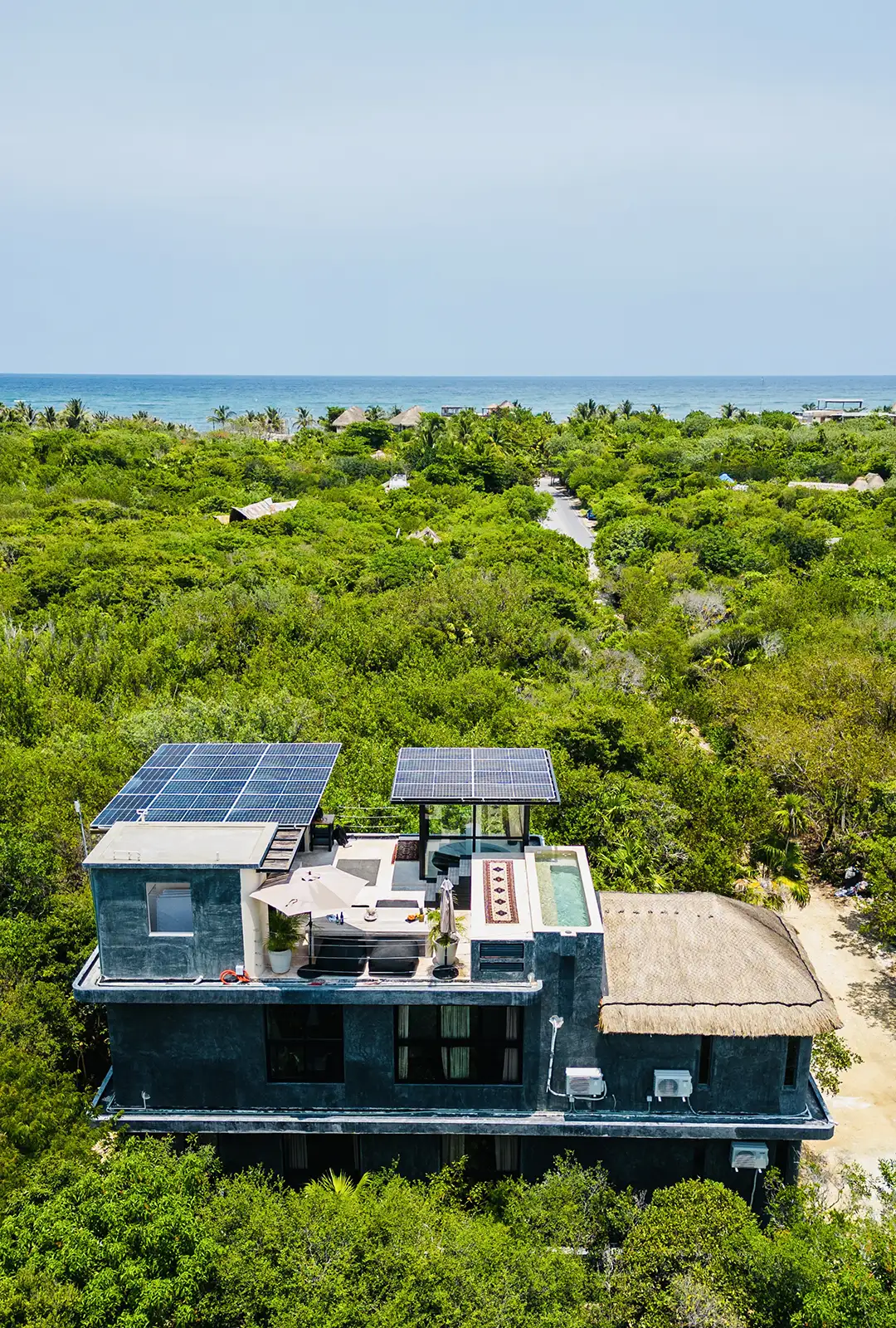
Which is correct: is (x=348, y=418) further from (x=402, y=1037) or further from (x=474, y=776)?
(x=402, y=1037)

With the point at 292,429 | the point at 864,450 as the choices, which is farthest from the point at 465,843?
the point at 292,429

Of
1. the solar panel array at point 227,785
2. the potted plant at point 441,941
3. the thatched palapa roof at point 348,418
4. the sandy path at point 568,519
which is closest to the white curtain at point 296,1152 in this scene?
the potted plant at point 441,941

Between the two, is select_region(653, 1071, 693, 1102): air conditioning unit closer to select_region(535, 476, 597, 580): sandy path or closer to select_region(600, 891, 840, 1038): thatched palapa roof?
select_region(600, 891, 840, 1038): thatched palapa roof

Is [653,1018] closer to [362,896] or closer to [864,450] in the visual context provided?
[362,896]

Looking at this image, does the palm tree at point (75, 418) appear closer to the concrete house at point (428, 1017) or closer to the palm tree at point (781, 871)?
the palm tree at point (781, 871)

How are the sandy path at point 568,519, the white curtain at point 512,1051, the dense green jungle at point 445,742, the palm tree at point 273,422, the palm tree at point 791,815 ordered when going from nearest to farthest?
the dense green jungle at point 445,742, the white curtain at point 512,1051, the palm tree at point 791,815, the sandy path at point 568,519, the palm tree at point 273,422

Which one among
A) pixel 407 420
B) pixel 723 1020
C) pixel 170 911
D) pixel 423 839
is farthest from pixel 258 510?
pixel 407 420
